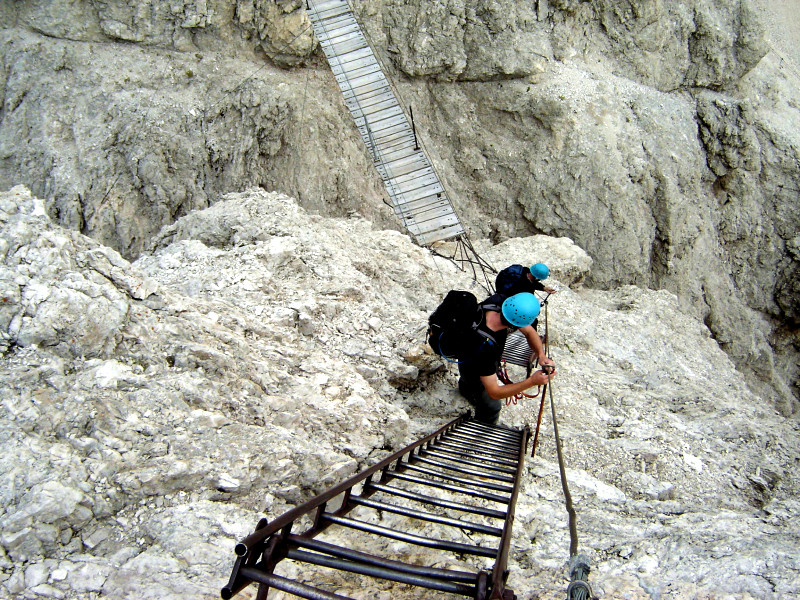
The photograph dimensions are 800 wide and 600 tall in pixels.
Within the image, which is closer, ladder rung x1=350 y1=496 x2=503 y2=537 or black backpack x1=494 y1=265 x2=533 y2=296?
ladder rung x1=350 y1=496 x2=503 y2=537

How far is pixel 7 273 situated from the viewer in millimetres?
3410

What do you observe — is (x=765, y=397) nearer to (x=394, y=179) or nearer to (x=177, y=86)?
(x=394, y=179)

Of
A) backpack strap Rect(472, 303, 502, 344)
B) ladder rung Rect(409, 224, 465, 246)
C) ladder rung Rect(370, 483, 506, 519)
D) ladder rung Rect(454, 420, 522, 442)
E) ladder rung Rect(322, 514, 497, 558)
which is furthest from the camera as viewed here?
ladder rung Rect(409, 224, 465, 246)

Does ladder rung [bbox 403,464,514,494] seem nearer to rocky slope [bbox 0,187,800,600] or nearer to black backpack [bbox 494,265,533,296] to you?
rocky slope [bbox 0,187,800,600]

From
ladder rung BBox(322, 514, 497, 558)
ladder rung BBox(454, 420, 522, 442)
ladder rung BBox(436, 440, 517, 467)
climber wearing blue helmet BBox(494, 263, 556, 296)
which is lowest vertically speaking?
ladder rung BBox(454, 420, 522, 442)

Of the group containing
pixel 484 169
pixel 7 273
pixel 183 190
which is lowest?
pixel 7 273

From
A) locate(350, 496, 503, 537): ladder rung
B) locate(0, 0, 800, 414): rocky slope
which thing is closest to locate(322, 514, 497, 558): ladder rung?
locate(350, 496, 503, 537): ladder rung

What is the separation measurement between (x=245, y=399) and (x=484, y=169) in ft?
44.7

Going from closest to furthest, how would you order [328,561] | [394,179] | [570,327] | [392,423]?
[328,561]
[392,423]
[570,327]
[394,179]

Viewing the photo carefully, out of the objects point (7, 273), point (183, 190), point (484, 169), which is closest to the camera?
point (7, 273)

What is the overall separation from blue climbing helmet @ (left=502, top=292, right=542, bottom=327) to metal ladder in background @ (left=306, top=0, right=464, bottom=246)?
7595mm

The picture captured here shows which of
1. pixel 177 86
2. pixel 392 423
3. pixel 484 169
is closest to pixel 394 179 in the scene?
pixel 484 169

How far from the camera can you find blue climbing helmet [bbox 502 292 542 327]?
15.4ft

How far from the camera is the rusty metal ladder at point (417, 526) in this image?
2021 millimetres
